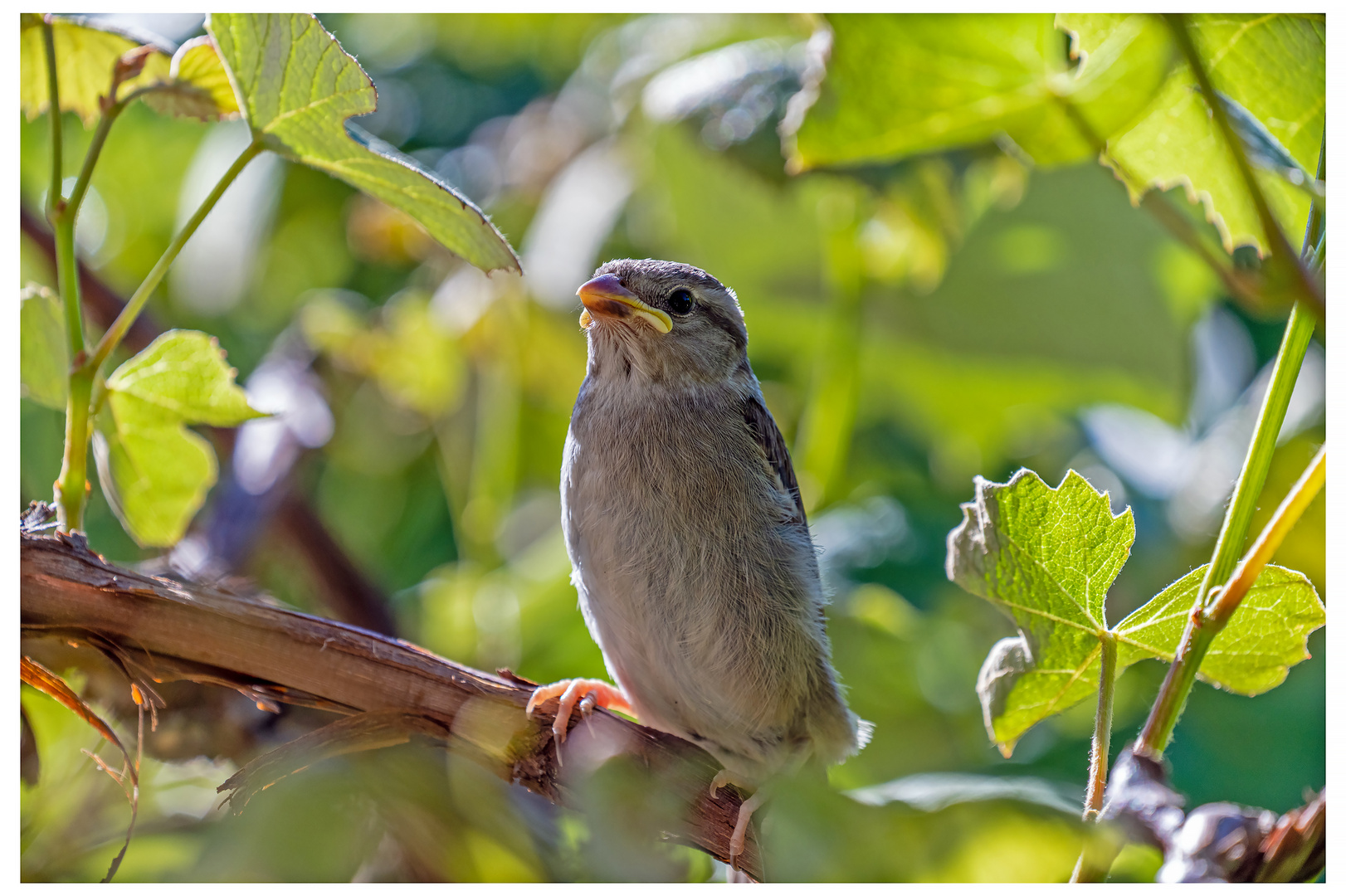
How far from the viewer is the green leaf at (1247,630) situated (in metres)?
1.26

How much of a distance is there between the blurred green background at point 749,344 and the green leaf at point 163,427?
218mm

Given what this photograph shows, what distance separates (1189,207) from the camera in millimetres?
2770

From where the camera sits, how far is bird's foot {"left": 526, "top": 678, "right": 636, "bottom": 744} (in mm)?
1586

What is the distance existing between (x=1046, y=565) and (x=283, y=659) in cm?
105

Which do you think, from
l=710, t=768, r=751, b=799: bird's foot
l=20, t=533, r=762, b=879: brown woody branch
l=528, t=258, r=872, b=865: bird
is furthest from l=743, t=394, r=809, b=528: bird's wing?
l=20, t=533, r=762, b=879: brown woody branch

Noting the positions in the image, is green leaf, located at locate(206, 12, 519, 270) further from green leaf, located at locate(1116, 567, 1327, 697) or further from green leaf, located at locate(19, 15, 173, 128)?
green leaf, located at locate(1116, 567, 1327, 697)

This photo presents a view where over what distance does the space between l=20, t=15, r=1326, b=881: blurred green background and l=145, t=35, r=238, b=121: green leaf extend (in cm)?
72

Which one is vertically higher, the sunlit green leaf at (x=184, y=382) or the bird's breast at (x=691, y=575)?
the sunlit green leaf at (x=184, y=382)

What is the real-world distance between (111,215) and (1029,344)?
289 cm

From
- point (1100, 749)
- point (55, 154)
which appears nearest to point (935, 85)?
point (1100, 749)

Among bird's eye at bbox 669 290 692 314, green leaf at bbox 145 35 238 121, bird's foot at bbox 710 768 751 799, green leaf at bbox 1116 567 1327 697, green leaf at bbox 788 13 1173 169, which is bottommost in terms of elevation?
bird's foot at bbox 710 768 751 799

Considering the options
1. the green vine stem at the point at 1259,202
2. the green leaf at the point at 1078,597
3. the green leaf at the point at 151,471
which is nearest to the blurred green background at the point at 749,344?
the green leaf at the point at 151,471

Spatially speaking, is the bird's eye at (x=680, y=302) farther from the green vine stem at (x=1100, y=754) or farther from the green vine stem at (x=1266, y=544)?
the green vine stem at (x=1266, y=544)
